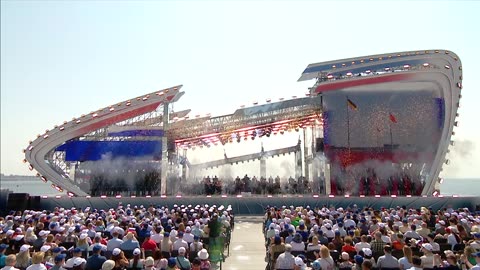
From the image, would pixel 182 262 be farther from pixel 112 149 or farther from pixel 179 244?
pixel 112 149

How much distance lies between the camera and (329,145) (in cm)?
3441

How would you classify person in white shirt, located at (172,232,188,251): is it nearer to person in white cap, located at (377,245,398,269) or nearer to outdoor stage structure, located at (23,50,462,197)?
person in white cap, located at (377,245,398,269)

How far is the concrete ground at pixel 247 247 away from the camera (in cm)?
1289

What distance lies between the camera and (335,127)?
3484 centimetres

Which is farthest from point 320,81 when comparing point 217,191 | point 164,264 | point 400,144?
point 164,264

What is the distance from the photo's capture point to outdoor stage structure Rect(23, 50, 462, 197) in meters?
32.4

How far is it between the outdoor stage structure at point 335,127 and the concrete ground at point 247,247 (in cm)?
1172

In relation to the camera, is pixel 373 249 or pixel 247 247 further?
pixel 247 247

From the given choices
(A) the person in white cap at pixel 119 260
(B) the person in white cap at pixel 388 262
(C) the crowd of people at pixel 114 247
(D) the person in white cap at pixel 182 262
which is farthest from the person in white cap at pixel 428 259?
(A) the person in white cap at pixel 119 260

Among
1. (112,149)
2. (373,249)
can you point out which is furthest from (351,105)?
(373,249)

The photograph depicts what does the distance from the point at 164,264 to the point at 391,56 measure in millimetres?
30812

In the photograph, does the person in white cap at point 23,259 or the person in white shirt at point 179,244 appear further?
the person in white shirt at point 179,244

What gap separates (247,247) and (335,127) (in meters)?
20.8

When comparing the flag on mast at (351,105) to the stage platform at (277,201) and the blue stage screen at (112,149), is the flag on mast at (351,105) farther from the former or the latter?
the blue stage screen at (112,149)
